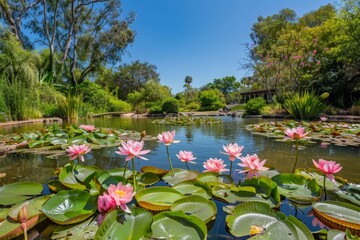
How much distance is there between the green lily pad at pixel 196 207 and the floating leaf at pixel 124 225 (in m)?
0.24

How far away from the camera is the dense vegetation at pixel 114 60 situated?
9.10 meters

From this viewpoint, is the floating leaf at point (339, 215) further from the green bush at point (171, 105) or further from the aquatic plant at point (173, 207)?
the green bush at point (171, 105)

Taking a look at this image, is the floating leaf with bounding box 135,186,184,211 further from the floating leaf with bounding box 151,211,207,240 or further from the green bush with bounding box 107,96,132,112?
the green bush with bounding box 107,96,132,112

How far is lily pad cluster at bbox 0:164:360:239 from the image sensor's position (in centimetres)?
93

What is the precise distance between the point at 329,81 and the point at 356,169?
37.2 ft

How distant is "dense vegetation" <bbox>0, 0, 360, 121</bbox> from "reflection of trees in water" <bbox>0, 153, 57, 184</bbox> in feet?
18.7

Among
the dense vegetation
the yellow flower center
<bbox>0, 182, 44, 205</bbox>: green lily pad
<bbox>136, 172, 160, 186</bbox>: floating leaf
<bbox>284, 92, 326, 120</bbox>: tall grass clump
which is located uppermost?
the dense vegetation

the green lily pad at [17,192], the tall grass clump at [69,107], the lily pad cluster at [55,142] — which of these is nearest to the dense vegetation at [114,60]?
the tall grass clump at [69,107]

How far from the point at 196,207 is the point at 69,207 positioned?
66 centimetres

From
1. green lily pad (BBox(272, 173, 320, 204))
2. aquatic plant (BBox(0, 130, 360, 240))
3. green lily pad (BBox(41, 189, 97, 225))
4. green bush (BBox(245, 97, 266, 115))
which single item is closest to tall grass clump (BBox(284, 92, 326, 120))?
green bush (BBox(245, 97, 266, 115))

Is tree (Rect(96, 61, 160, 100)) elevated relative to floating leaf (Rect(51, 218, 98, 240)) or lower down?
elevated

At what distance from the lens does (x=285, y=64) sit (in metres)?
13.2

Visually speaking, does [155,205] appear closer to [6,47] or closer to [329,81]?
[6,47]

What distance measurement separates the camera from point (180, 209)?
1156 mm
